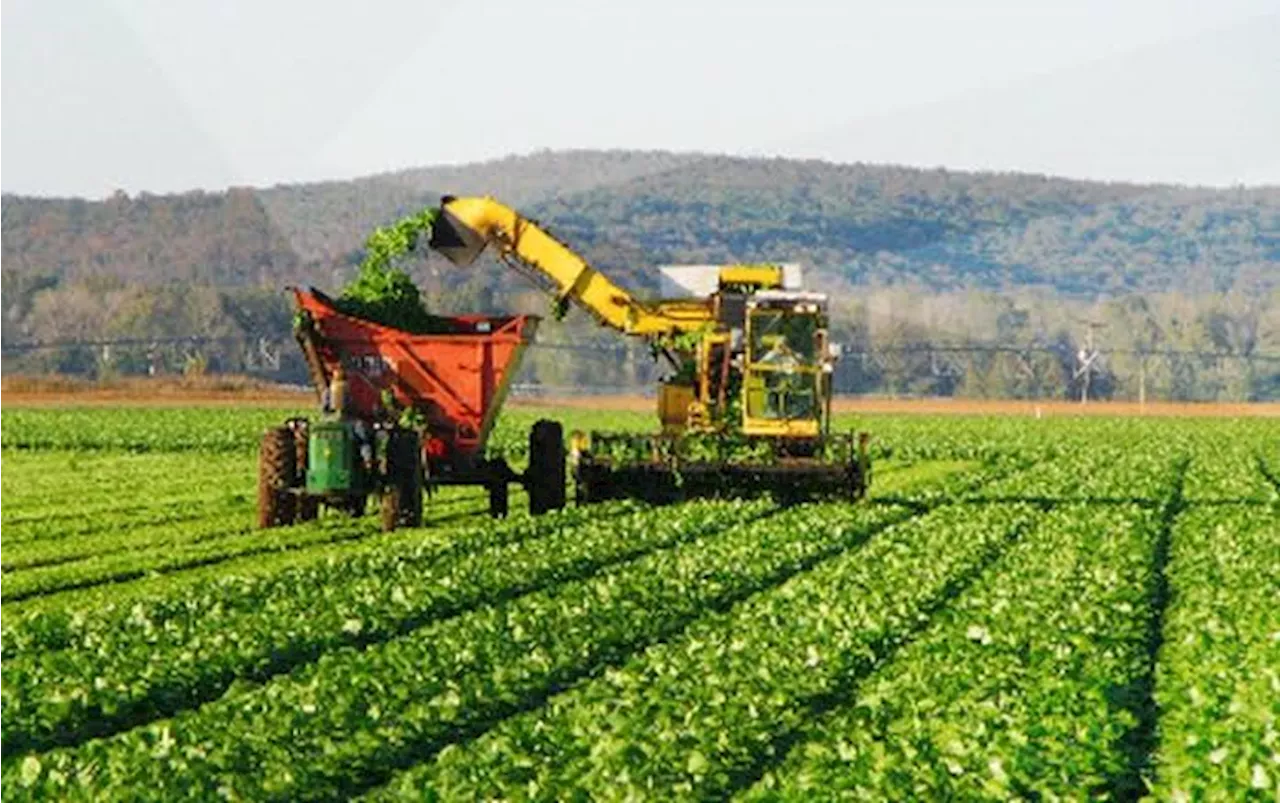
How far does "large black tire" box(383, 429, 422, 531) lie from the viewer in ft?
99.0

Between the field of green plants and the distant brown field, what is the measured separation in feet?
234

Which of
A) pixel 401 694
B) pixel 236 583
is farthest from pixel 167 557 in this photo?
pixel 401 694

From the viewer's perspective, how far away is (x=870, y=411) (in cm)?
10881

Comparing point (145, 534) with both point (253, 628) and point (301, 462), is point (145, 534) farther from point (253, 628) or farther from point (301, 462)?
point (253, 628)

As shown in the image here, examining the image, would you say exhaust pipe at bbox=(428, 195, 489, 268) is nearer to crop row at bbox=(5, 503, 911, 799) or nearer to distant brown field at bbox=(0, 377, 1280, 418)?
crop row at bbox=(5, 503, 911, 799)

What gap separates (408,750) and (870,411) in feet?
314

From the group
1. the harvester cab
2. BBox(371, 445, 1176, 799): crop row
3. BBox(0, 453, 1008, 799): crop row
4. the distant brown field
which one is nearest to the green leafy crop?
BBox(0, 453, 1008, 799): crop row

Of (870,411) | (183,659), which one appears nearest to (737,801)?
(183,659)

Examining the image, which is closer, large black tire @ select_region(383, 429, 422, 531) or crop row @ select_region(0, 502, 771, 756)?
crop row @ select_region(0, 502, 771, 756)

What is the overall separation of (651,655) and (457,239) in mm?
18726

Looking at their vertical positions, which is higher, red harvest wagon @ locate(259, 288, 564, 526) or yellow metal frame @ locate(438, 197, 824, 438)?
yellow metal frame @ locate(438, 197, 824, 438)

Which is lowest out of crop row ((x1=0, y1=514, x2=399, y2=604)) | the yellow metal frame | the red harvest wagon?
crop row ((x1=0, y1=514, x2=399, y2=604))

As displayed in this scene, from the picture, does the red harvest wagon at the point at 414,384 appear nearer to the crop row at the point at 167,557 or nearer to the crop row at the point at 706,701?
the crop row at the point at 167,557

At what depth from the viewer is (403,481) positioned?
30.4 meters
